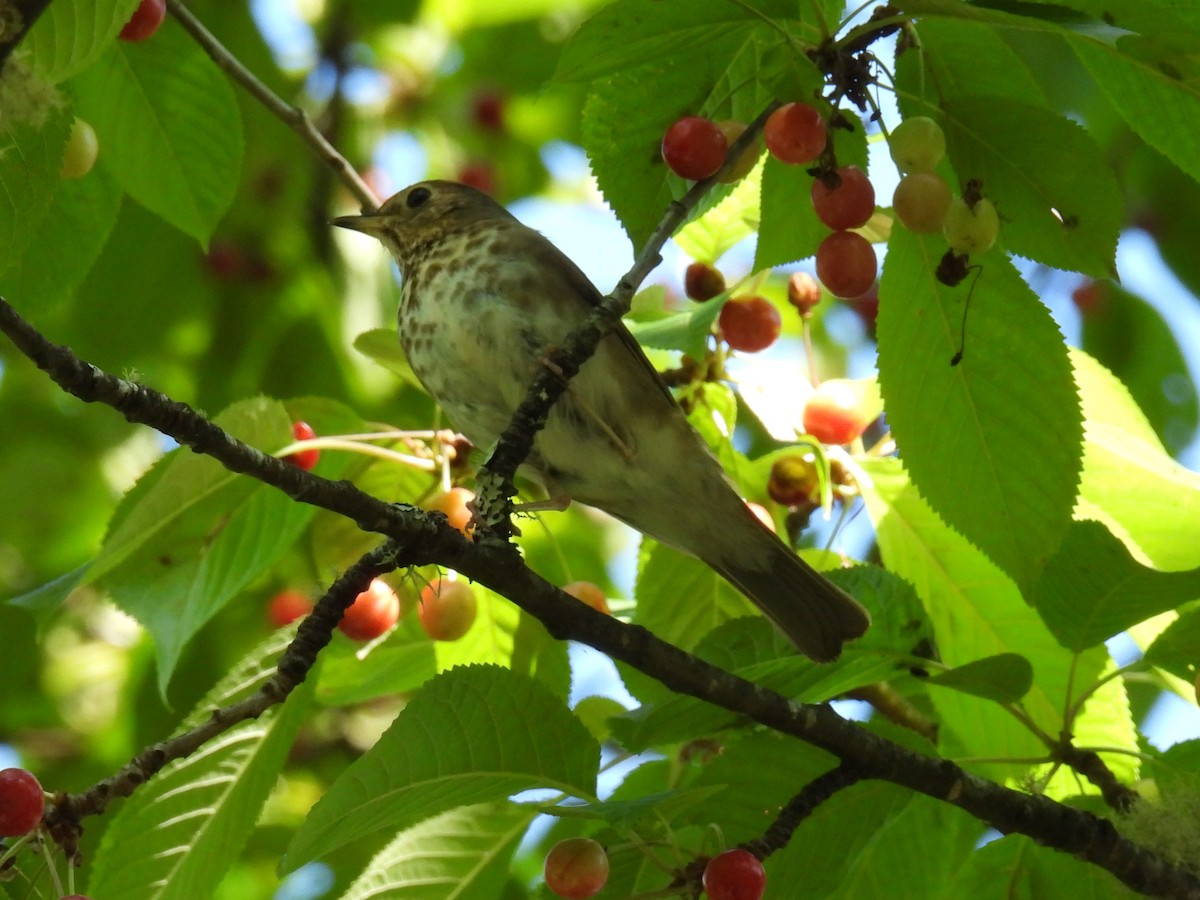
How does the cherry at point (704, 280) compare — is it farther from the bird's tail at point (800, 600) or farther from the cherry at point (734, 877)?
the cherry at point (734, 877)

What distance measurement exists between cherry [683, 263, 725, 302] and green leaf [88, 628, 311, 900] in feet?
4.80

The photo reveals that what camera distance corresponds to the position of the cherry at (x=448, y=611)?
118 inches

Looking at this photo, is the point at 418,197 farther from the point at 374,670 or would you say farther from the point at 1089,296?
the point at 1089,296

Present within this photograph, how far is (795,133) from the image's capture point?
241cm

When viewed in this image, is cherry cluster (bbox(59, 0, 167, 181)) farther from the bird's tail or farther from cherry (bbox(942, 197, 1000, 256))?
the bird's tail

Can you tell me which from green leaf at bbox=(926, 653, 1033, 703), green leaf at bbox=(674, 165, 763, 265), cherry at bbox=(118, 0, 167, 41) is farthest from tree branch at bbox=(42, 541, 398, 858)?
green leaf at bbox=(674, 165, 763, 265)

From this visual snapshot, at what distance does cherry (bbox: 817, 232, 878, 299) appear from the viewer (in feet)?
8.68

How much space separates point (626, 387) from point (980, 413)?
1.27 meters

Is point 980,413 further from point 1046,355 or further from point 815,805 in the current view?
point 815,805

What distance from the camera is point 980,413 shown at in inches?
100

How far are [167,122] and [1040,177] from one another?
1.71 metres

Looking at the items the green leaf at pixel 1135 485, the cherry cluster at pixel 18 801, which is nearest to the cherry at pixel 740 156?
the green leaf at pixel 1135 485

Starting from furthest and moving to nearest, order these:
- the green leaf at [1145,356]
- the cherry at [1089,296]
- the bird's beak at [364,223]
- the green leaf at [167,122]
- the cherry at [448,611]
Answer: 1. the cherry at [1089,296]
2. the green leaf at [1145,356]
3. the bird's beak at [364,223]
4. the cherry at [448,611]
5. the green leaf at [167,122]

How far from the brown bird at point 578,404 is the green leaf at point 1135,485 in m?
0.63
